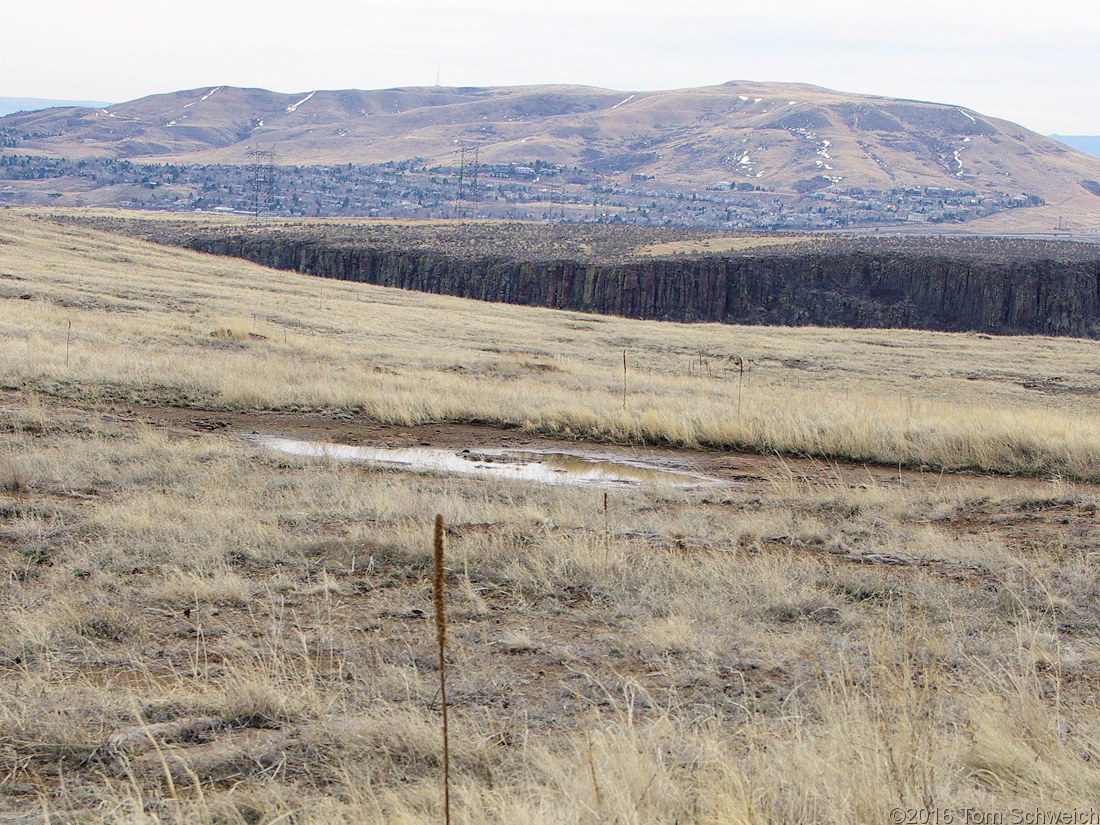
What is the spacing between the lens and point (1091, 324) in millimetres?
65062

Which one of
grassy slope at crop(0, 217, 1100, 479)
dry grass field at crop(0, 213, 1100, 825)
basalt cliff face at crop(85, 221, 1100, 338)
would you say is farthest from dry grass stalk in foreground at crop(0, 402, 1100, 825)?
basalt cliff face at crop(85, 221, 1100, 338)

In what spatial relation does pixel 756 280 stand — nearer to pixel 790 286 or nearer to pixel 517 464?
pixel 790 286

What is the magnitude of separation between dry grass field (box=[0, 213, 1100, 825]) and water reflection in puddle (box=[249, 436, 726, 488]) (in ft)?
1.98

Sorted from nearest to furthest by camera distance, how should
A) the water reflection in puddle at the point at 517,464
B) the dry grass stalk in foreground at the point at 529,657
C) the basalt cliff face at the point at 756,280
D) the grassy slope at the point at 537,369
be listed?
the dry grass stalk in foreground at the point at 529,657 → the water reflection in puddle at the point at 517,464 → the grassy slope at the point at 537,369 → the basalt cliff face at the point at 756,280

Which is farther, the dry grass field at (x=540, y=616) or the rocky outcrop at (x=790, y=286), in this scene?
the rocky outcrop at (x=790, y=286)

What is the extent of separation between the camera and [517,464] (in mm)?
13156

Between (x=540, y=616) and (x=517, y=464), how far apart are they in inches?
279

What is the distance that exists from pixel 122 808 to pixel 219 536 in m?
3.97

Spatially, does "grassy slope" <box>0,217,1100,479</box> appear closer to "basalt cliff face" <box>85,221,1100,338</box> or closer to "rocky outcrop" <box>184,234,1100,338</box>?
"rocky outcrop" <box>184,234,1100,338</box>

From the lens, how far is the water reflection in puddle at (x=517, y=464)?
485 inches

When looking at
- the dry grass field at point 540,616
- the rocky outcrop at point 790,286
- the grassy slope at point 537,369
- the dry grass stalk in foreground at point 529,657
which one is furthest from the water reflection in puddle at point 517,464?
the rocky outcrop at point 790,286

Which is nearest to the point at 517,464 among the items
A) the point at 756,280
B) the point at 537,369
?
the point at 537,369

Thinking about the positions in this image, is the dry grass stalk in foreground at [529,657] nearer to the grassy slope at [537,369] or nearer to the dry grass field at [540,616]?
the dry grass field at [540,616]

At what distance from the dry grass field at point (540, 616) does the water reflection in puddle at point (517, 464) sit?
0.60 m
